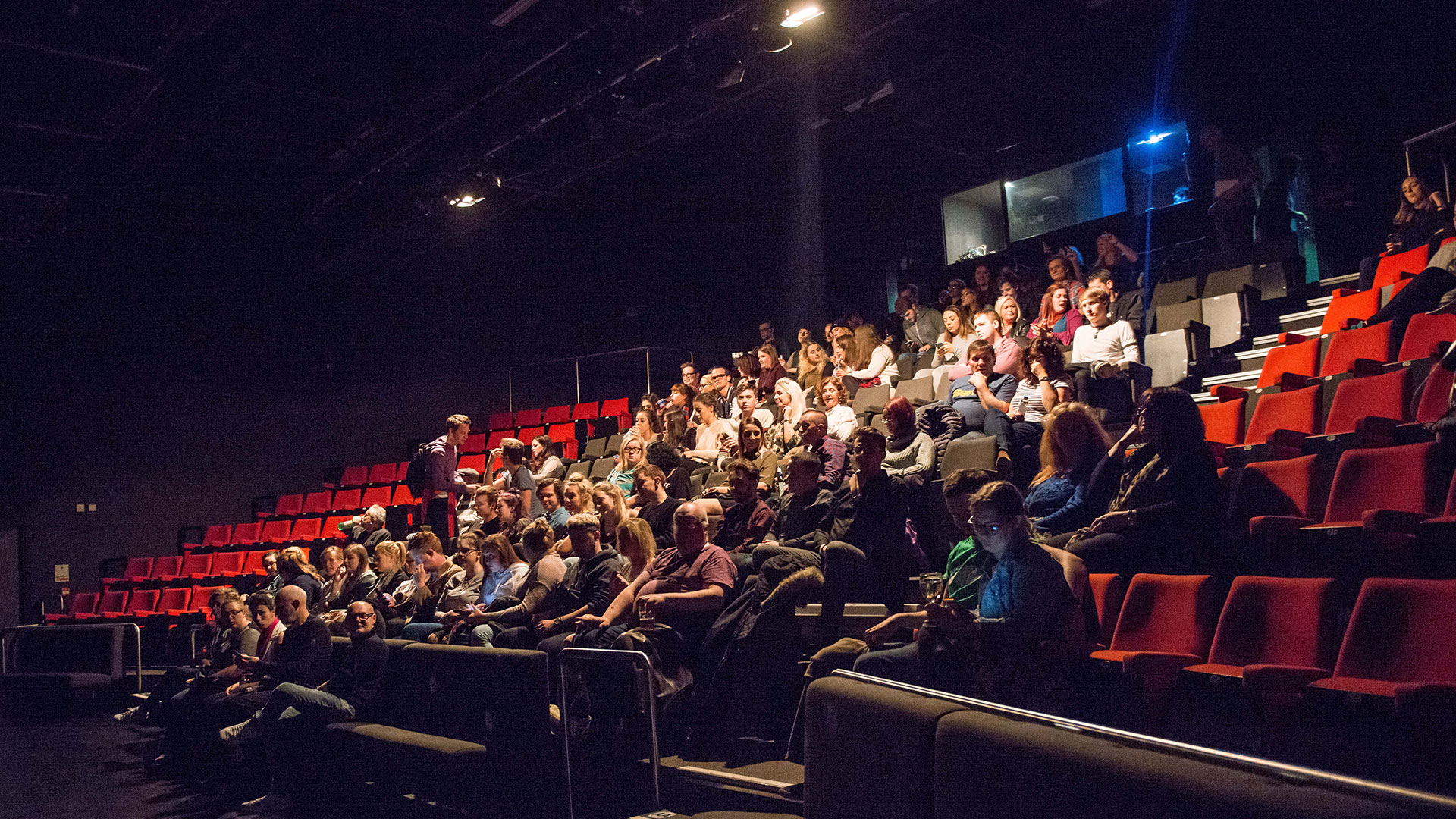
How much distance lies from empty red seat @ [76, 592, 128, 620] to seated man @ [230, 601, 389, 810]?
647 cm

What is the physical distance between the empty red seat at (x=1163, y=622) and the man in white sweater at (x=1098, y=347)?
2168mm

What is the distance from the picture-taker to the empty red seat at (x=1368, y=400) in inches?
152

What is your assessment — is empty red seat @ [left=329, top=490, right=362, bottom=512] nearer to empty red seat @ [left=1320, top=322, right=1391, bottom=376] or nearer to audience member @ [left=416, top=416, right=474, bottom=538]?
audience member @ [left=416, top=416, right=474, bottom=538]

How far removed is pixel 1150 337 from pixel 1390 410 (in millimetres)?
2070

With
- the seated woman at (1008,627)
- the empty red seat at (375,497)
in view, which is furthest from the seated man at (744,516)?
the empty red seat at (375,497)

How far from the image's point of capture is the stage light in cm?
615

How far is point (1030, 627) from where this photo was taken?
8.57 feet

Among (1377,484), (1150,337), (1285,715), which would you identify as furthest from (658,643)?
(1150,337)

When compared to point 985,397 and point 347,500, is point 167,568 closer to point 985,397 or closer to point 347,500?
point 347,500

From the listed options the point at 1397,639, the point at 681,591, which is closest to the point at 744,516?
the point at 681,591

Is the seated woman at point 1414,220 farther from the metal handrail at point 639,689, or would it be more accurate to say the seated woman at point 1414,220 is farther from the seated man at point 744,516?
the metal handrail at point 639,689

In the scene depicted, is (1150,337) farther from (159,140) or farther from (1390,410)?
(159,140)

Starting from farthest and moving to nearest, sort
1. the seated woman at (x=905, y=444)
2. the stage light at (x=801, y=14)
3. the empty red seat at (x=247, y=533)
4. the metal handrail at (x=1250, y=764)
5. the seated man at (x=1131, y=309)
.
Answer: the empty red seat at (x=247, y=533) → the seated man at (x=1131, y=309) → the stage light at (x=801, y=14) → the seated woman at (x=905, y=444) → the metal handrail at (x=1250, y=764)

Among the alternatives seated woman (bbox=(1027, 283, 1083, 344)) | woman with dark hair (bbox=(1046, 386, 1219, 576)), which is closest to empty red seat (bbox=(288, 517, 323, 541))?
seated woman (bbox=(1027, 283, 1083, 344))
